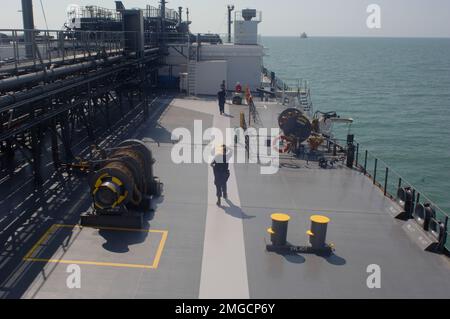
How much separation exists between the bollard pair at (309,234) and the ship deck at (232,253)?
23 centimetres

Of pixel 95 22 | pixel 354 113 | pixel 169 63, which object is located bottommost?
pixel 354 113

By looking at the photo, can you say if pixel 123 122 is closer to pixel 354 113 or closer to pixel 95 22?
pixel 95 22

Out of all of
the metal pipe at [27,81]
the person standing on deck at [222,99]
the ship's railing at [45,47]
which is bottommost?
the person standing on deck at [222,99]

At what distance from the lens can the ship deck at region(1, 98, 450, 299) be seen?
9078 mm

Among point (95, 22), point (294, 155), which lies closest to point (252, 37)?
point (95, 22)

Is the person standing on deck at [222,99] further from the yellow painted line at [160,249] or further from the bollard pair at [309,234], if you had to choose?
the bollard pair at [309,234]

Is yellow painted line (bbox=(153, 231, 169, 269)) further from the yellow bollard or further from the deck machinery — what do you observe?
the yellow bollard

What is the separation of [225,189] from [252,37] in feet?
90.3

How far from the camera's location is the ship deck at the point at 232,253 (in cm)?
908

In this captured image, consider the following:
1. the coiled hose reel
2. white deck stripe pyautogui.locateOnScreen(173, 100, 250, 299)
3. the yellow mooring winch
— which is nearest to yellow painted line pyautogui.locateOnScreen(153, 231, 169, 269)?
the yellow mooring winch

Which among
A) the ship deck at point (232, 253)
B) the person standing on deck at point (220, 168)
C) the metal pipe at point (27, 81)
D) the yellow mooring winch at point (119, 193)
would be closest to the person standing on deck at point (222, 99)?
the ship deck at point (232, 253)

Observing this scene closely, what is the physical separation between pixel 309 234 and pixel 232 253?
194 centimetres

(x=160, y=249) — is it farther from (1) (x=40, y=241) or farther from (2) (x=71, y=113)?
(2) (x=71, y=113)

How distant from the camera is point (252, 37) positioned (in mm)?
38625
